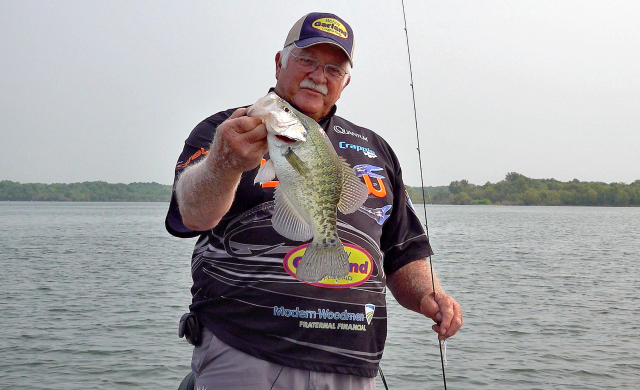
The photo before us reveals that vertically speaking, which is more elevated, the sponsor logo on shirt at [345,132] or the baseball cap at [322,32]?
the baseball cap at [322,32]

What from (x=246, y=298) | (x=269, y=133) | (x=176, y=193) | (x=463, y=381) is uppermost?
(x=269, y=133)

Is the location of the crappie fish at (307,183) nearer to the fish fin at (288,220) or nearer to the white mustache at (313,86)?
the fish fin at (288,220)

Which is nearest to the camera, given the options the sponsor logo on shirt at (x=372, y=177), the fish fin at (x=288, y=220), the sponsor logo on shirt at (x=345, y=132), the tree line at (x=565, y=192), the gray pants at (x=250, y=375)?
the fish fin at (x=288, y=220)

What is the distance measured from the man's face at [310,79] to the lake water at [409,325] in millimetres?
6095

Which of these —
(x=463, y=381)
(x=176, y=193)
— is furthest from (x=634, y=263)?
(x=176, y=193)

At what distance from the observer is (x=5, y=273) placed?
57.0ft

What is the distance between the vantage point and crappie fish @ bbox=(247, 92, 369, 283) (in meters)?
2.07

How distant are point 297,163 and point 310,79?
2.88 feet

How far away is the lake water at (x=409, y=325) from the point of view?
28.7 feet

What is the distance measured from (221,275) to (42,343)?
8948 mm

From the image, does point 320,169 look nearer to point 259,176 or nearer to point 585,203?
point 259,176

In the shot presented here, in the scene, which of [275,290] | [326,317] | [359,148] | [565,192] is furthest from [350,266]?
[565,192]

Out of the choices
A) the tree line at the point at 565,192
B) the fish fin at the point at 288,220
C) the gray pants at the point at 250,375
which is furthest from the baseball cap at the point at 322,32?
the tree line at the point at 565,192

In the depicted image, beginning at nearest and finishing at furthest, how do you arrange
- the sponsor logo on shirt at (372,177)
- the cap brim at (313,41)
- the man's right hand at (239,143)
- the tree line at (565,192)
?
the man's right hand at (239,143) < the cap brim at (313,41) < the sponsor logo on shirt at (372,177) < the tree line at (565,192)
